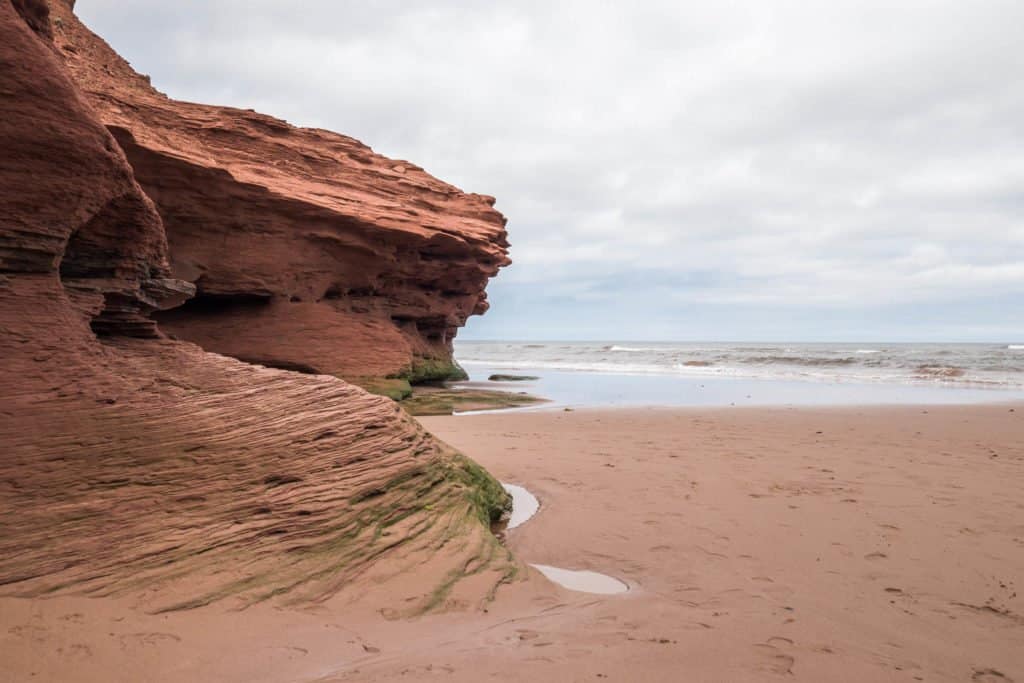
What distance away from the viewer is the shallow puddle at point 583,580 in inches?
166

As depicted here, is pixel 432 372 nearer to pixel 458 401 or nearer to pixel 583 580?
pixel 458 401

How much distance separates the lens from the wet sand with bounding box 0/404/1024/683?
2867 millimetres

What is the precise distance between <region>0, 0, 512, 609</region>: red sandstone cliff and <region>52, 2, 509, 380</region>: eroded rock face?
10758 millimetres

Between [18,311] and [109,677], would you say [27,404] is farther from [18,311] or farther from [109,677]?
[109,677]

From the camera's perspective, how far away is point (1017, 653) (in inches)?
127

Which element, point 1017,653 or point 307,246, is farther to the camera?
point 307,246

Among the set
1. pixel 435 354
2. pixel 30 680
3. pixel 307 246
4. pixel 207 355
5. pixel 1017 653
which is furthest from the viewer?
pixel 435 354

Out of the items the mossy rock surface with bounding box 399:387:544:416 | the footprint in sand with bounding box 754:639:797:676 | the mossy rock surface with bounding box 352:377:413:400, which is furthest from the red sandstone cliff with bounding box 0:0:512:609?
the mossy rock surface with bounding box 352:377:413:400

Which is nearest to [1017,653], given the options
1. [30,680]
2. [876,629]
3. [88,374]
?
[876,629]

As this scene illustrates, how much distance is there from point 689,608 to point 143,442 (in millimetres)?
3565

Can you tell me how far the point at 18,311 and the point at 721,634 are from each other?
4703mm

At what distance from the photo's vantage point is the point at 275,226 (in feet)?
55.4

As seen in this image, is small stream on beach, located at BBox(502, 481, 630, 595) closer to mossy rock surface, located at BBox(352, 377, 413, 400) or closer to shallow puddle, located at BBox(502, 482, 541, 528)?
shallow puddle, located at BBox(502, 482, 541, 528)

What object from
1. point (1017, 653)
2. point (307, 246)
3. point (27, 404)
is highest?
point (307, 246)
